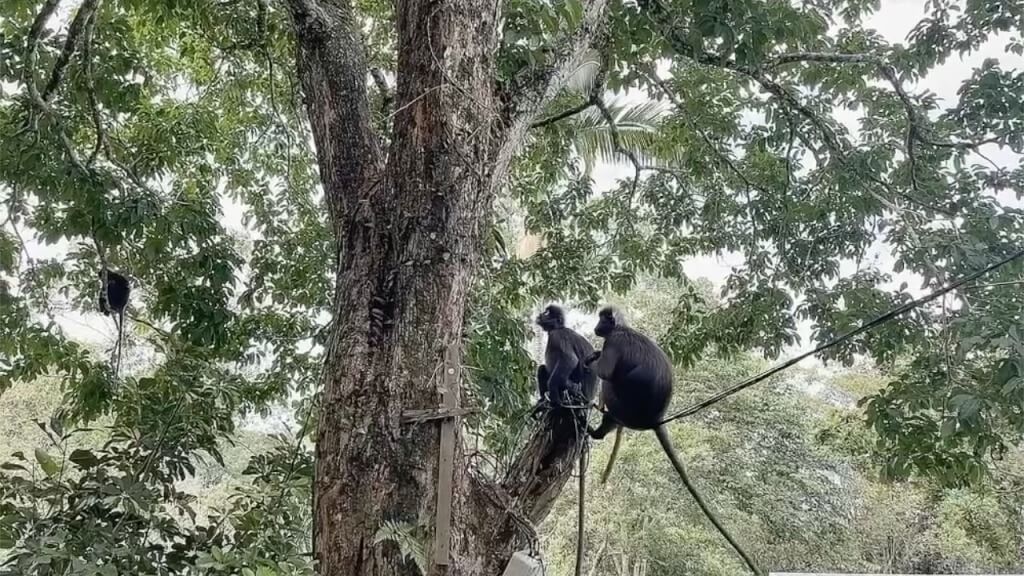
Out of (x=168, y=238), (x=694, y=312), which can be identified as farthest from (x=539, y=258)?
(x=168, y=238)

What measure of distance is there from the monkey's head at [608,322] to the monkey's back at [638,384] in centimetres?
14

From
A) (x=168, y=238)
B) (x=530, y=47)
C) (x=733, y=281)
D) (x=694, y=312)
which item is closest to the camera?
(x=530, y=47)

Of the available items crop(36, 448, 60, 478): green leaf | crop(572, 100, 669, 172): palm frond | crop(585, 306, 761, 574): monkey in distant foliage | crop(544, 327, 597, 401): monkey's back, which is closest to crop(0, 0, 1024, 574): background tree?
crop(36, 448, 60, 478): green leaf

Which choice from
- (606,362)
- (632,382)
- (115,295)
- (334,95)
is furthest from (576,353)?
(115,295)

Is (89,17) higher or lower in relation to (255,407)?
higher

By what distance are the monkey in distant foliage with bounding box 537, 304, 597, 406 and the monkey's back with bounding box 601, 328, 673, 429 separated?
0.14 metres

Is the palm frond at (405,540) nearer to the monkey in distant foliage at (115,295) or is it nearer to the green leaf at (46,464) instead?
the green leaf at (46,464)

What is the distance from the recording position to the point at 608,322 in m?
3.08

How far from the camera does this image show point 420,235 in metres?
1.80

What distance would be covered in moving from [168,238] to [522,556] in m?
1.95

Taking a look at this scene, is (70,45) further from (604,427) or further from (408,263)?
(604,427)

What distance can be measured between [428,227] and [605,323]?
4.73ft

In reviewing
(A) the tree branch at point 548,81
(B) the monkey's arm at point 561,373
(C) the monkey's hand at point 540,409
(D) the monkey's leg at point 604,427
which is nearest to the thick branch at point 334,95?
(A) the tree branch at point 548,81

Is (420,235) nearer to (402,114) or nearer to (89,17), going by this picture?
(402,114)
